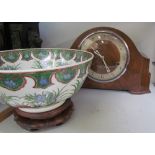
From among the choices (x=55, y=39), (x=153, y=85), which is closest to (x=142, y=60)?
(x=153, y=85)

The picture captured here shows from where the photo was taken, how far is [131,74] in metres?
0.54

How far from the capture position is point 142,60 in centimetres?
54

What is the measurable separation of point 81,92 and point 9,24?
0.93ft

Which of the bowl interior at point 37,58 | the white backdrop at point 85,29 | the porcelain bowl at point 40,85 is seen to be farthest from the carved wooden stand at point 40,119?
the white backdrop at point 85,29

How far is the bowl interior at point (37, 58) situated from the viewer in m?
0.52

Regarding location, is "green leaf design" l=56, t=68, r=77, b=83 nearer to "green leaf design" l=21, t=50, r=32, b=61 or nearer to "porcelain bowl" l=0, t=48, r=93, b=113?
"porcelain bowl" l=0, t=48, r=93, b=113

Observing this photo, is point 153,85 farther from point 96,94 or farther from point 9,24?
point 9,24

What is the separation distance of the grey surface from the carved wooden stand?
17mm

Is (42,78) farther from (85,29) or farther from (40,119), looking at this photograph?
(85,29)

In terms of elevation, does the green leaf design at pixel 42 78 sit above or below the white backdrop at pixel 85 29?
below

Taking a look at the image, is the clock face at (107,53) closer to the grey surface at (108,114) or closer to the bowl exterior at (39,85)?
the grey surface at (108,114)

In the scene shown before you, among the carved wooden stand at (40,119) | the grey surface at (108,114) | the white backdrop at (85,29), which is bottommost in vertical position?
the grey surface at (108,114)

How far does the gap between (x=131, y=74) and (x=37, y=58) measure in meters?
0.27

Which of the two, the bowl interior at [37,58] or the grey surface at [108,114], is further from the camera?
the bowl interior at [37,58]
